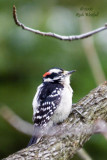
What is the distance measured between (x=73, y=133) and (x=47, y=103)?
2.20 feet

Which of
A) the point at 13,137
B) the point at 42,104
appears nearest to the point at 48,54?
the point at 13,137

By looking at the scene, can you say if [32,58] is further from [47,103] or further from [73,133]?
[73,133]

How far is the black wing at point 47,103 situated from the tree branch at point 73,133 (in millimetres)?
219

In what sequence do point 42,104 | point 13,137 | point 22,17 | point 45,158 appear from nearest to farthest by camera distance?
point 45,158
point 42,104
point 13,137
point 22,17

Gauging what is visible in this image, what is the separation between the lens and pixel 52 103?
5.12 metres

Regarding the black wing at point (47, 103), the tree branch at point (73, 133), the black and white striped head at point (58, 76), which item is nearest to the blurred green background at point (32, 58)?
the black and white striped head at point (58, 76)

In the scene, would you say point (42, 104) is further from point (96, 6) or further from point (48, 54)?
point (96, 6)

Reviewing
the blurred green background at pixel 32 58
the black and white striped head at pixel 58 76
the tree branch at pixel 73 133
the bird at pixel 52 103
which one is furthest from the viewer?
the blurred green background at pixel 32 58

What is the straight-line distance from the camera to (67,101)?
16.8 ft

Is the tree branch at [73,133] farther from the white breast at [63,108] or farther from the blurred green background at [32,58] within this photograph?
the blurred green background at [32,58]

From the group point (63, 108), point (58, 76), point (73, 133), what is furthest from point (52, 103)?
point (73, 133)

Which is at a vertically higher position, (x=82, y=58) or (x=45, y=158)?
(x=82, y=58)

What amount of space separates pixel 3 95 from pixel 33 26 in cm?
166

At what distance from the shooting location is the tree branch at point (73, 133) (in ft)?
14.5
